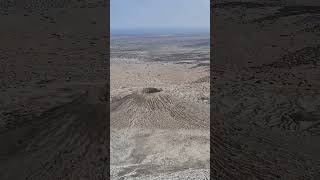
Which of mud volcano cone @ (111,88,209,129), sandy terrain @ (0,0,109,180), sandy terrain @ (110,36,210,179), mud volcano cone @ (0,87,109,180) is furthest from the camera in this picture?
mud volcano cone @ (111,88,209,129)

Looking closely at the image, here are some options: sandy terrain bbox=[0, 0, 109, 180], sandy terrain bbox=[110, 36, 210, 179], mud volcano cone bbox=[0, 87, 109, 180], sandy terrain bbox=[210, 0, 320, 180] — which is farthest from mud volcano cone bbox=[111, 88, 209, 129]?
mud volcano cone bbox=[0, 87, 109, 180]

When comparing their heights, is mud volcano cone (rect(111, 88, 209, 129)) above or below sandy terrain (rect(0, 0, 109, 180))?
below

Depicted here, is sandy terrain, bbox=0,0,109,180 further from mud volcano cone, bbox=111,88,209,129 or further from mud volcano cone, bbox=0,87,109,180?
mud volcano cone, bbox=111,88,209,129

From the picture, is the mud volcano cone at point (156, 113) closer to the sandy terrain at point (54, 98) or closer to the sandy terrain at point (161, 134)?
the sandy terrain at point (161, 134)

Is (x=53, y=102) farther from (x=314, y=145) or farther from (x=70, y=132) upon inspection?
(x=314, y=145)

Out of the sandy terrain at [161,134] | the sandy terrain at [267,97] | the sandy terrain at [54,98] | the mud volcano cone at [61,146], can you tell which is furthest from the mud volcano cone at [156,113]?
the mud volcano cone at [61,146]

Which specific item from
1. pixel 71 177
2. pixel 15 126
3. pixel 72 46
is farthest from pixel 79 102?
pixel 72 46
